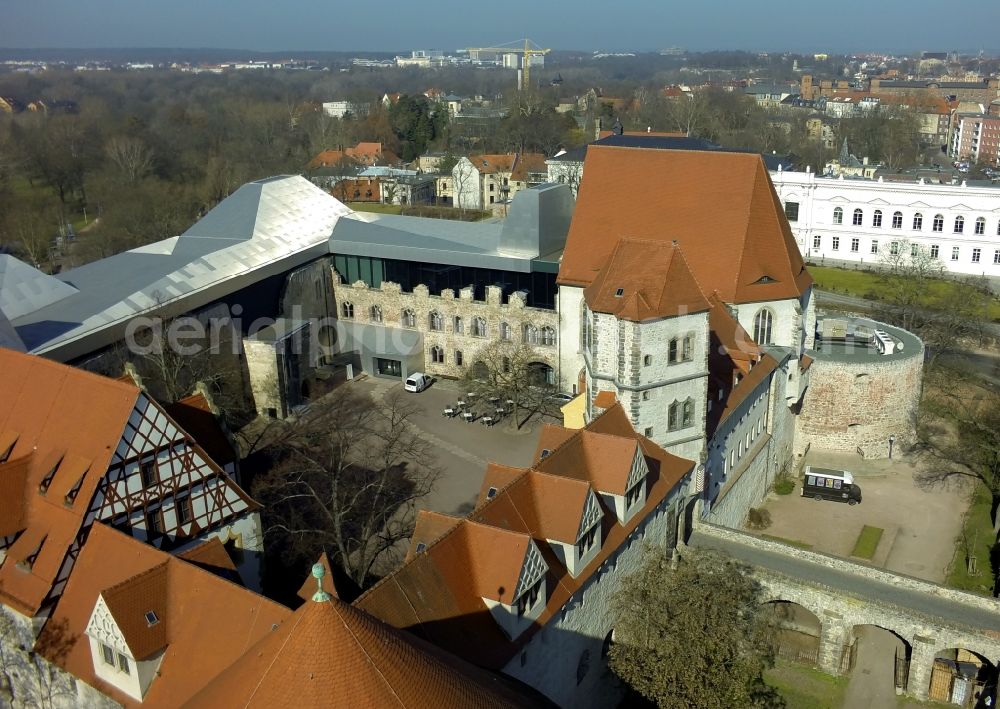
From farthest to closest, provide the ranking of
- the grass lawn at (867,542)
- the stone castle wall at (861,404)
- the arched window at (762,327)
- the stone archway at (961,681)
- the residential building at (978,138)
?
the residential building at (978,138)
the stone castle wall at (861,404)
the arched window at (762,327)
the grass lawn at (867,542)
the stone archway at (961,681)

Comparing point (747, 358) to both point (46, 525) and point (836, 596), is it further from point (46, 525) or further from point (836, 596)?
point (46, 525)

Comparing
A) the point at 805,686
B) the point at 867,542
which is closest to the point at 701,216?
the point at 867,542

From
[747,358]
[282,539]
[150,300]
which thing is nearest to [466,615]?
[282,539]

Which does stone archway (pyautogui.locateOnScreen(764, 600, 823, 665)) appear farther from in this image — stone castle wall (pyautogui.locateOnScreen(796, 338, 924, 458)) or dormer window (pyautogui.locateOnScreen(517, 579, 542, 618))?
stone castle wall (pyautogui.locateOnScreen(796, 338, 924, 458))

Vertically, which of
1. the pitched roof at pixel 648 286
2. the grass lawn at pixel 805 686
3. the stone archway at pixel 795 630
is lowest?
the grass lawn at pixel 805 686

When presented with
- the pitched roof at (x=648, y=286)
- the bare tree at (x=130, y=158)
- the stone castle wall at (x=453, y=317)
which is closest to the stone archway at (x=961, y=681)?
the pitched roof at (x=648, y=286)

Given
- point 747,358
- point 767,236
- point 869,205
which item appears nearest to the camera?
point 747,358

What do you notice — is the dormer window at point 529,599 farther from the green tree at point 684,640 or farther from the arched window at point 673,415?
the arched window at point 673,415

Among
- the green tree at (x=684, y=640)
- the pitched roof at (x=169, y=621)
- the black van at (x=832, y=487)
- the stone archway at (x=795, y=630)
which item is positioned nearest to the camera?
the pitched roof at (x=169, y=621)
